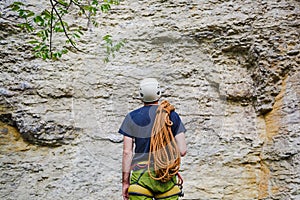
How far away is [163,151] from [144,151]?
0.12 metres

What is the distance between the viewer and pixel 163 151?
2016mm

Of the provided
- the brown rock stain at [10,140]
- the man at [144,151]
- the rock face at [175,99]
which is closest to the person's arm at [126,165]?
the man at [144,151]

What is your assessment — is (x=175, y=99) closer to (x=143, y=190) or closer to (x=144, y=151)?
(x=144, y=151)

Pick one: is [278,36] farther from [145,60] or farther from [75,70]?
[75,70]

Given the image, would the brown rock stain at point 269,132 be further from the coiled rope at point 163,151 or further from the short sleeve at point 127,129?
the short sleeve at point 127,129

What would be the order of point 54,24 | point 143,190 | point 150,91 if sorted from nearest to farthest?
1. point 143,190
2. point 150,91
3. point 54,24

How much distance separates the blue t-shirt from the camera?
206 centimetres

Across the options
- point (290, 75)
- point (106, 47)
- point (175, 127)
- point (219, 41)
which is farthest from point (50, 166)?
point (290, 75)

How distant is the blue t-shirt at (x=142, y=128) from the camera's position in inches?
81.0

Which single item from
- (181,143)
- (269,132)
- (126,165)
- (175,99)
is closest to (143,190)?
(126,165)

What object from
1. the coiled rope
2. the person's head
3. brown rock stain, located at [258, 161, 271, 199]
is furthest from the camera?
brown rock stain, located at [258, 161, 271, 199]

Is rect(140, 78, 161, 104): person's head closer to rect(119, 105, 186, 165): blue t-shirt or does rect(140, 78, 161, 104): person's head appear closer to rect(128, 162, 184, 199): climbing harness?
rect(119, 105, 186, 165): blue t-shirt

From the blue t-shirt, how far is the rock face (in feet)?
4.29

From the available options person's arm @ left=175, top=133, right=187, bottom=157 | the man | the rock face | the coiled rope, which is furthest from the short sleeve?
the rock face
